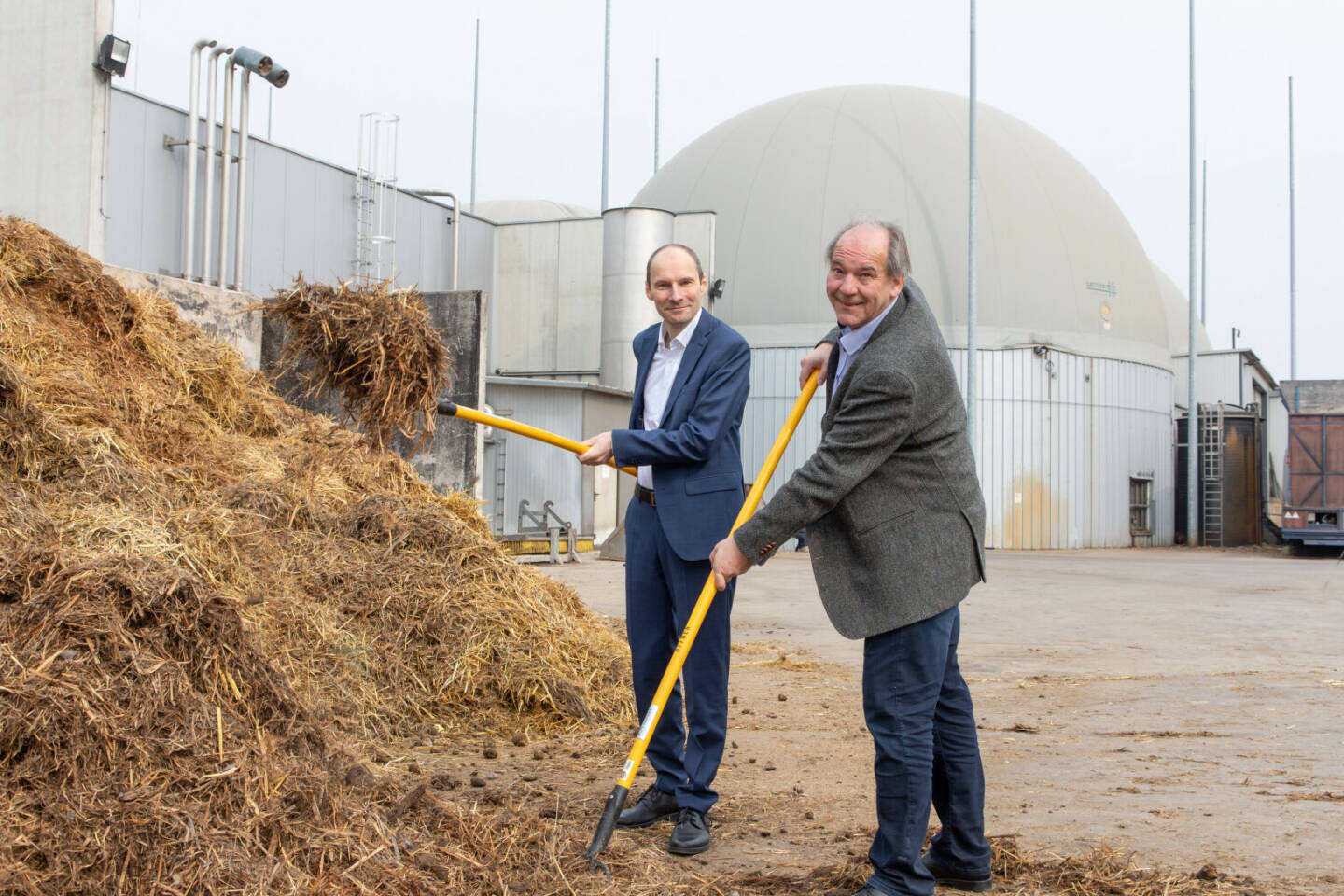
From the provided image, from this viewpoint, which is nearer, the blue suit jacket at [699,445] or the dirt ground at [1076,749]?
the dirt ground at [1076,749]

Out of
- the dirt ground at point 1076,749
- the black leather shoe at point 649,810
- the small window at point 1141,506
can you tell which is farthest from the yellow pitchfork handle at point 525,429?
the small window at point 1141,506

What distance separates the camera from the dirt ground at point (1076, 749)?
3539 mm

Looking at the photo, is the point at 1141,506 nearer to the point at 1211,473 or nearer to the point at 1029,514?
the point at 1211,473

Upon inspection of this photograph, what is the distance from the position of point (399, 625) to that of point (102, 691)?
2.38 metres

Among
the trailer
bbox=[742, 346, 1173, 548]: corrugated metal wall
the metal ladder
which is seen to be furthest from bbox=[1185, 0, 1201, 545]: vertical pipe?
the trailer

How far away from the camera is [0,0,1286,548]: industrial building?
1656 centimetres

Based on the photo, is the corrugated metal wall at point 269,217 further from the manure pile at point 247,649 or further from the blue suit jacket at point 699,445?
the blue suit jacket at point 699,445

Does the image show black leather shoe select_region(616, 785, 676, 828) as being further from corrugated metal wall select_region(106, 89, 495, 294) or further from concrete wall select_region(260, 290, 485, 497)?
corrugated metal wall select_region(106, 89, 495, 294)

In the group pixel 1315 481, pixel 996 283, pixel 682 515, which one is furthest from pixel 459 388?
pixel 1315 481

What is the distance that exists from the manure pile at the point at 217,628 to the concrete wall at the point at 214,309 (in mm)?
1288

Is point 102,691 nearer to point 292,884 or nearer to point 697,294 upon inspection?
point 292,884

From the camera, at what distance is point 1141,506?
2816 cm

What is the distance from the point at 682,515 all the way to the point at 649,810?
0.92 meters

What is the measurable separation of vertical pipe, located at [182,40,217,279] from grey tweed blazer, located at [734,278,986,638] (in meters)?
12.5
